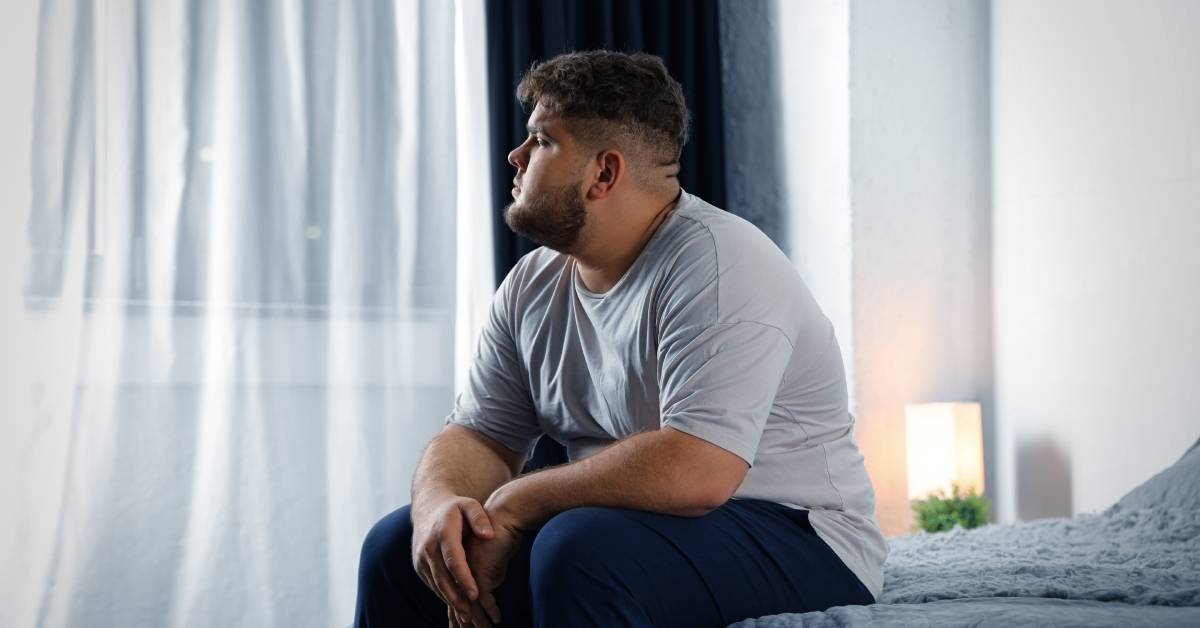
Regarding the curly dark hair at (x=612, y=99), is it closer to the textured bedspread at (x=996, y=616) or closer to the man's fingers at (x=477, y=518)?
the man's fingers at (x=477, y=518)

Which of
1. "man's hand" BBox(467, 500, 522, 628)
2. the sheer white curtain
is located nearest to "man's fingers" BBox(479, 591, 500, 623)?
"man's hand" BBox(467, 500, 522, 628)

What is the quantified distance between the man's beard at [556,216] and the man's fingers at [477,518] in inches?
15.6

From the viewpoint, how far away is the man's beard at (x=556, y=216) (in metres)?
1.47

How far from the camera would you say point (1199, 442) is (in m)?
1.97

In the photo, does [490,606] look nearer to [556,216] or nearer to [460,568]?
[460,568]

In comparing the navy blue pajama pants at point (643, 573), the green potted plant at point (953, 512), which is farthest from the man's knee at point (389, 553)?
A: the green potted plant at point (953, 512)

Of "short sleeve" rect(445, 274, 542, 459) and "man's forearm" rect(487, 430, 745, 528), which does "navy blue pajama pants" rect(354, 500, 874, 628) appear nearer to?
"man's forearm" rect(487, 430, 745, 528)

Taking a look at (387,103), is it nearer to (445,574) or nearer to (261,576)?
(261,576)

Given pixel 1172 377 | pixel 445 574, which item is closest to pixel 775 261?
pixel 445 574

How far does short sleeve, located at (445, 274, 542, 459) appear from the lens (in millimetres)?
1639

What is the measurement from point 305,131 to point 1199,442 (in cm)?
211

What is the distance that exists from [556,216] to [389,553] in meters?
0.50

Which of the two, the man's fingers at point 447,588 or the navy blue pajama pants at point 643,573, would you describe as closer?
the navy blue pajama pants at point 643,573

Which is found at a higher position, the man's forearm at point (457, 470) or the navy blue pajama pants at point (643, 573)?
the man's forearm at point (457, 470)
